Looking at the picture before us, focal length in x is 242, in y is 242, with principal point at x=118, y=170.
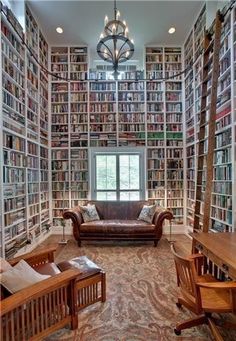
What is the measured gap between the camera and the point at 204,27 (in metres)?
4.59

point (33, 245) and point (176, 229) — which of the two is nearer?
point (33, 245)

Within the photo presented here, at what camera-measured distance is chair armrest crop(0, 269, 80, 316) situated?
160 cm

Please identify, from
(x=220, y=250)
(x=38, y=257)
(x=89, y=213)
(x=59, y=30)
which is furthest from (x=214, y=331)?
(x=59, y=30)

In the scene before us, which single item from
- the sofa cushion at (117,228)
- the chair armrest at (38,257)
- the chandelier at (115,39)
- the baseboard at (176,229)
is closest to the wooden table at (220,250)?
the chair armrest at (38,257)

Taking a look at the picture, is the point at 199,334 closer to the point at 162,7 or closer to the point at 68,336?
the point at 68,336

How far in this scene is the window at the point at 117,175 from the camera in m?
5.99

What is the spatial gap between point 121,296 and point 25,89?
3.85 meters

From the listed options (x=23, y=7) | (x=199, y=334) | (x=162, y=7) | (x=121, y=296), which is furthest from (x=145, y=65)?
(x=199, y=334)

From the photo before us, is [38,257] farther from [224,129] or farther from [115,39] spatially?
[224,129]

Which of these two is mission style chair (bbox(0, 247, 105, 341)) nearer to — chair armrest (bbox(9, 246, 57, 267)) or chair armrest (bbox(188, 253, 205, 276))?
chair armrest (bbox(9, 246, 57, 267))

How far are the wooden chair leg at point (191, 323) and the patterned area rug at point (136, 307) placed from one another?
7cm

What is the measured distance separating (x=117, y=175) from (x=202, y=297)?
4.20 metres

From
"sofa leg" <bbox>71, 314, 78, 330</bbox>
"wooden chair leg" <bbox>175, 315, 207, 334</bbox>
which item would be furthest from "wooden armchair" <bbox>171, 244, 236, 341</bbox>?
"sofa leg" <bbox>71, 314, 78, 330</bbox>

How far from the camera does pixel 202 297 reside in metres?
1.98
